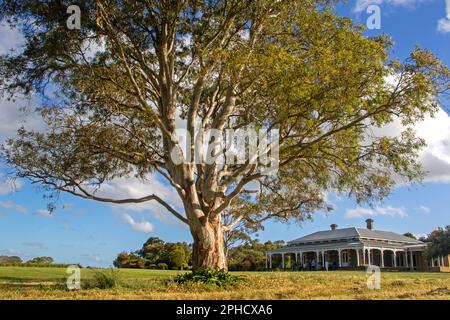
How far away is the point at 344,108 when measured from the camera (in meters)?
16.2

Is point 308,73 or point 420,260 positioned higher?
point 308,73

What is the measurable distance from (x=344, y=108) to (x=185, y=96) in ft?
28.8

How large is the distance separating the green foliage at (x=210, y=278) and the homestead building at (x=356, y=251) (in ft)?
118

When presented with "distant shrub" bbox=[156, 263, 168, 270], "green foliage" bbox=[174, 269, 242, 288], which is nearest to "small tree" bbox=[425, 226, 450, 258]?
"distant shrub" bbox=[156, 263, 168, 270]

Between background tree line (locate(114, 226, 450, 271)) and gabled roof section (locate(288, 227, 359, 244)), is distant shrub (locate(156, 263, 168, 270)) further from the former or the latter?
gabled roof section (locate(288, 227, 359, 244))

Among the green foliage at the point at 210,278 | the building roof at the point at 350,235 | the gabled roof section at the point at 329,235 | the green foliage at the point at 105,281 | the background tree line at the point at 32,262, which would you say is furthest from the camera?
the gabled roof section at the point at 329,235

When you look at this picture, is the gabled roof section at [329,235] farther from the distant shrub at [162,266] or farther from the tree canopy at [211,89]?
the tree canopy at [211,89]

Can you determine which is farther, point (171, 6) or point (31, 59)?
point (31, 59)

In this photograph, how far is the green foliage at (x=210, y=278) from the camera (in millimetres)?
15164

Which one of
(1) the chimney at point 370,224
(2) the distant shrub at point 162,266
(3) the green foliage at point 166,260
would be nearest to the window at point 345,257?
(1) the chimney at point 370,224

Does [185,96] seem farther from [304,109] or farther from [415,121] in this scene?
[415,121]
